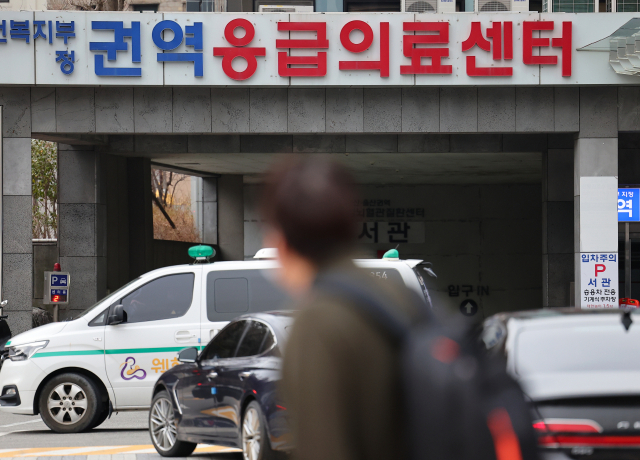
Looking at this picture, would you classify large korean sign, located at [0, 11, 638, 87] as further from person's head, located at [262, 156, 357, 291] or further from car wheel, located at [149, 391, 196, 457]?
person's head, located at [262, 156, 357, 291]

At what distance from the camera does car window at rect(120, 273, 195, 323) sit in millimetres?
10414

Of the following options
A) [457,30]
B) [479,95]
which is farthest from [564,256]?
[457,30]

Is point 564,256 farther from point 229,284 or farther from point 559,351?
point 559,351

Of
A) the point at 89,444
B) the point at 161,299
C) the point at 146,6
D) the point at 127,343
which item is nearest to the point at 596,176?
the point at 161,299

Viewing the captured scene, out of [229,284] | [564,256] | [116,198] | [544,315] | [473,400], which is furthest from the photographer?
[116,198]

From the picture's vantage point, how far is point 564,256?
62.7ft

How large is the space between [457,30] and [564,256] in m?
5.79

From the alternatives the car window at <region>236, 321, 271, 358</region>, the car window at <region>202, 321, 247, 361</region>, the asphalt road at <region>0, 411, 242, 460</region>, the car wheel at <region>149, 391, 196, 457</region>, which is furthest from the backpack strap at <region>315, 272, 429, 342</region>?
the asphalt road at <region>0, 411, 242, 460</region>

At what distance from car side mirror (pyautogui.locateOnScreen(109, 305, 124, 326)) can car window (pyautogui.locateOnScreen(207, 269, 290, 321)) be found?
3.40ft

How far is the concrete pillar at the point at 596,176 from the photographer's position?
1673cm

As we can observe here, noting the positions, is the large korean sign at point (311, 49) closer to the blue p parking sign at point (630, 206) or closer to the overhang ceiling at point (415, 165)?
the blue p parking sign at point (630, 206)

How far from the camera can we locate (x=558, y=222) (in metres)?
19.3

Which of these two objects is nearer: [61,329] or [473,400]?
[473,400]

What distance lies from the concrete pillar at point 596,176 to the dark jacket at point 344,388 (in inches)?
617
